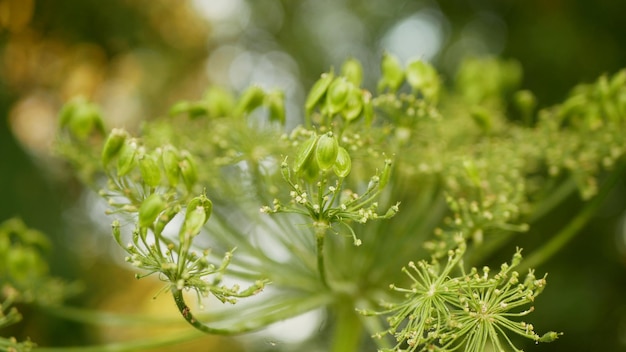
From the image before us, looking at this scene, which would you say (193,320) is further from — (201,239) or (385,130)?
(201,239)

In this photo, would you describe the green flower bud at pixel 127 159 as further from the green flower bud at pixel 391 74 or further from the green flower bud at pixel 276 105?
the green flower bud at pixel 391 74

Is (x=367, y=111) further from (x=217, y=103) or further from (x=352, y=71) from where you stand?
(x=217, y=103)

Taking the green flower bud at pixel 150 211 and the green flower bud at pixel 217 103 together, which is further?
the green flower bud at pixel 217 103

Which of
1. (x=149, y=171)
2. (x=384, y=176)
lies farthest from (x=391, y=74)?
(x=149, y=171)

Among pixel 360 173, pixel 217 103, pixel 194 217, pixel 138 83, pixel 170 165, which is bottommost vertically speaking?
pixel 194 217

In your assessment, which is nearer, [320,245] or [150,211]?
[150,211]

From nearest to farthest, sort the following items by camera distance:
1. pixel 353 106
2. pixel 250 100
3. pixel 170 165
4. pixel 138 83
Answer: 1. pixel 170 165
2. pixel 353 106
3. pixel 250 100
4. pixel 138 83

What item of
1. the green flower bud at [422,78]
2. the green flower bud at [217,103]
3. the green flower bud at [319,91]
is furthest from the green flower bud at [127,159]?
the green flower bud at [422,78]
